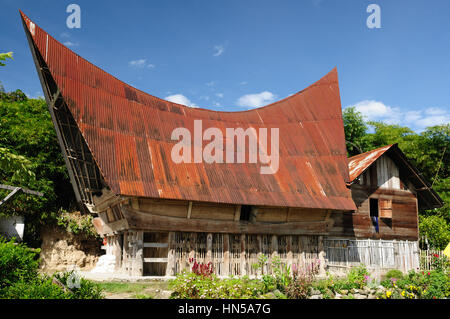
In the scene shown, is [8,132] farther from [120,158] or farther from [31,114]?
[120,158]

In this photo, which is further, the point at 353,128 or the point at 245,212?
the point at 353,128

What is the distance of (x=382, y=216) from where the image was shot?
20484mm

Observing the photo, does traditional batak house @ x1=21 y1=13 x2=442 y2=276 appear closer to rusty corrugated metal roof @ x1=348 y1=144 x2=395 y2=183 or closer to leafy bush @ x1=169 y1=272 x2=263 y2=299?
rusty corrugated metal roof @ x1=348 y1=144 x2=395 y2=183

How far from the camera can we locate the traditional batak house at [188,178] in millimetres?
Answer: 14508

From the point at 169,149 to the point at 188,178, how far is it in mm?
1671

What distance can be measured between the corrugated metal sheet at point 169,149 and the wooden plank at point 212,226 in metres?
1.18

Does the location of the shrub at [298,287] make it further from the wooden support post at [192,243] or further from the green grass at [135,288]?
the wooden support post at [192,243]

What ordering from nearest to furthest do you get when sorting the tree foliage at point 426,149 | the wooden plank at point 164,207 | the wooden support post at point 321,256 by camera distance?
the wooden plank at point 164,207 < the wooden support post at point 321,256 < the tree foliage at point 426,149

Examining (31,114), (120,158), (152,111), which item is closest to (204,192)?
(120,158)

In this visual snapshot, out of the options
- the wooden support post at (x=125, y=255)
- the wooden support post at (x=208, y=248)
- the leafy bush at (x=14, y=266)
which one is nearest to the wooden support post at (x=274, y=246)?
the wooden support post at (x=208, y=248)

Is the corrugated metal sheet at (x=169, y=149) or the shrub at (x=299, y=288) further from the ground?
the corrugated metal sheet at (x=169, y=149)

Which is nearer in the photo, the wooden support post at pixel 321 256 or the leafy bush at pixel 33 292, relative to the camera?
the leafy bush at pixel 33 292

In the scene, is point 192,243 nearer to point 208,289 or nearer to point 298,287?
point 208,289

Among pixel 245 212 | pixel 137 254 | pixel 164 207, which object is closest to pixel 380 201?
pixel 245 212
